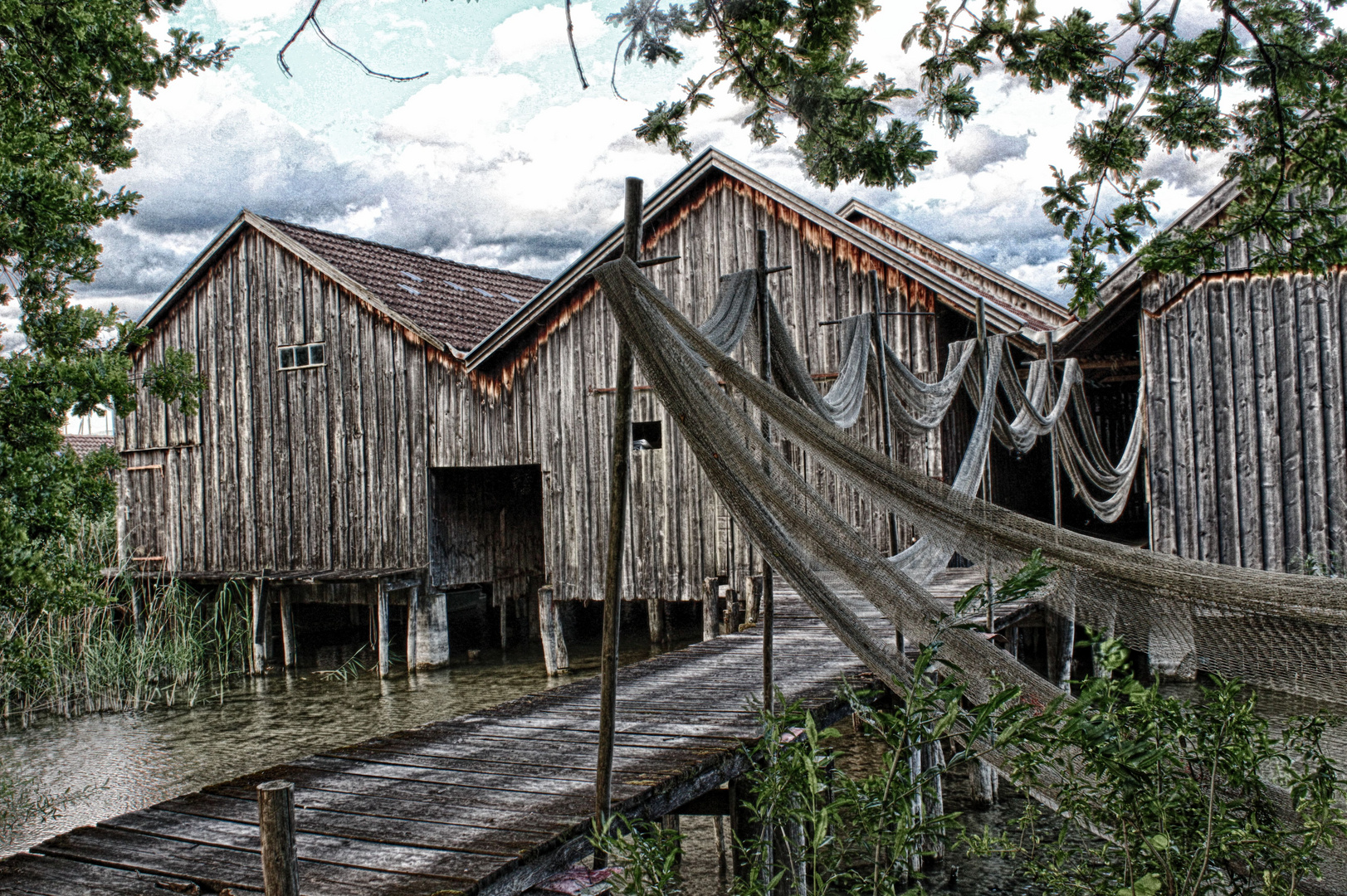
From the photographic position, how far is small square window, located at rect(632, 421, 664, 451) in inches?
446

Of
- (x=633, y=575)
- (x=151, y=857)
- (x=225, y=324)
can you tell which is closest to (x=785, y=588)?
(x=633, y=575)

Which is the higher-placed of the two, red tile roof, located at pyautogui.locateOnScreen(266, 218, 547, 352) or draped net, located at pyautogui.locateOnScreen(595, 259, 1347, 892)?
red tile roof, located at pyautogui.locateOnScreen(266, 218, 547, 352)

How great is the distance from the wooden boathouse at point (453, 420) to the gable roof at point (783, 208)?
1.1 inches

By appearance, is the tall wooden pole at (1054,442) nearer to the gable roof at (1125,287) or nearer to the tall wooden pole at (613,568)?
the gable roof at (1125,287)

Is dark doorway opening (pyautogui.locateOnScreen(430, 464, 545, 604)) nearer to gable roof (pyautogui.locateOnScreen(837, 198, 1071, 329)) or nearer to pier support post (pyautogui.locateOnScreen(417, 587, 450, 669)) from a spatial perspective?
pier support post (pyautogui.locateOnScreen(417, 587, 450, 669))

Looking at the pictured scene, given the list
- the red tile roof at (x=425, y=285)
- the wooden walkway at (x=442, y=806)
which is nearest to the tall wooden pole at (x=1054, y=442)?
the wooden walkway at (x=442, y=806)

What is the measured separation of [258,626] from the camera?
13.4 meters

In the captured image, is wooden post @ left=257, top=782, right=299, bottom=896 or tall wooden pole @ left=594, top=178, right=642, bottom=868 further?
tall wooden pole @ left=594, top=178, right=642, bottom=868

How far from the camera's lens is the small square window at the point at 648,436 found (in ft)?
37.1

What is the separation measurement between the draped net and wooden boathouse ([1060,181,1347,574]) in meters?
6.93

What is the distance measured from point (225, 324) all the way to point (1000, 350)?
36.3 ft

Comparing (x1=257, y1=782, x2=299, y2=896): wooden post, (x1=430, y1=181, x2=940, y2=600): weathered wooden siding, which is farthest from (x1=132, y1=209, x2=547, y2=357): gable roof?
(x1=257, y1=782, x2=299, y2=896): wooden post

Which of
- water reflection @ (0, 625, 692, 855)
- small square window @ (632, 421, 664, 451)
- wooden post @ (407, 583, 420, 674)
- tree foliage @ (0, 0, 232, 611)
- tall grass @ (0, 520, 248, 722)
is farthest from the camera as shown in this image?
wooden post @ (407, 583, 420, 674)

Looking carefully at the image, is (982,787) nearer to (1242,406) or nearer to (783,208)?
(1242,406)
